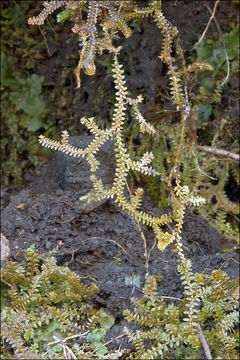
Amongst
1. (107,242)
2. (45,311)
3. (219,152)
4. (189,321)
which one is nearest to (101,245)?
(107,242)

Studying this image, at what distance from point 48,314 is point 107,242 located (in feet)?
1.57

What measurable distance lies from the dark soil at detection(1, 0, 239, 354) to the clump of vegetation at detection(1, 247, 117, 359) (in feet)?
0.29

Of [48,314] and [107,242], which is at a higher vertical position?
[107,242]

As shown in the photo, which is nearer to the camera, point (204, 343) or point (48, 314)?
point (204, 343)

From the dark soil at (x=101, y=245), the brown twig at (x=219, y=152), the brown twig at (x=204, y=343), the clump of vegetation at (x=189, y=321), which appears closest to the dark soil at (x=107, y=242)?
the dark soil at (x=101, y=245)

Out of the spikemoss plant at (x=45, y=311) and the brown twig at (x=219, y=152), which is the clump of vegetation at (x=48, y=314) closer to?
the spikemoss plant at (x=45, y=311)

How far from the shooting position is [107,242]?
6.83ft

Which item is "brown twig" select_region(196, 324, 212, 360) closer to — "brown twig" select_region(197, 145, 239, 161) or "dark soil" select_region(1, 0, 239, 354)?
"dark soil" select_region(1, 0, 239, 354)

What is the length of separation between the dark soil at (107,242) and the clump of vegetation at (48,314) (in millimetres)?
87

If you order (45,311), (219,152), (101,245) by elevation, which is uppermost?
(219,152)

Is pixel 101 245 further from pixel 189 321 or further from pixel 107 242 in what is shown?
pixel 189 321

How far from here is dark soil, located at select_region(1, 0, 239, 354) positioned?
190 centimetres

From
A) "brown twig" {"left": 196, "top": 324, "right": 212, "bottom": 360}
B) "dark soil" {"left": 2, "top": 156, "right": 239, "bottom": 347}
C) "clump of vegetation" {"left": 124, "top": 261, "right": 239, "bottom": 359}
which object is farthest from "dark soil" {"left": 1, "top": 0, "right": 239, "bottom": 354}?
"brown twig" {"left": 196, "top": 324, "right": 212, "bottom": 360}

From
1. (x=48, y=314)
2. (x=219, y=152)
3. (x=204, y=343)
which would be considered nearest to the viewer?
(x=204, y=343)
